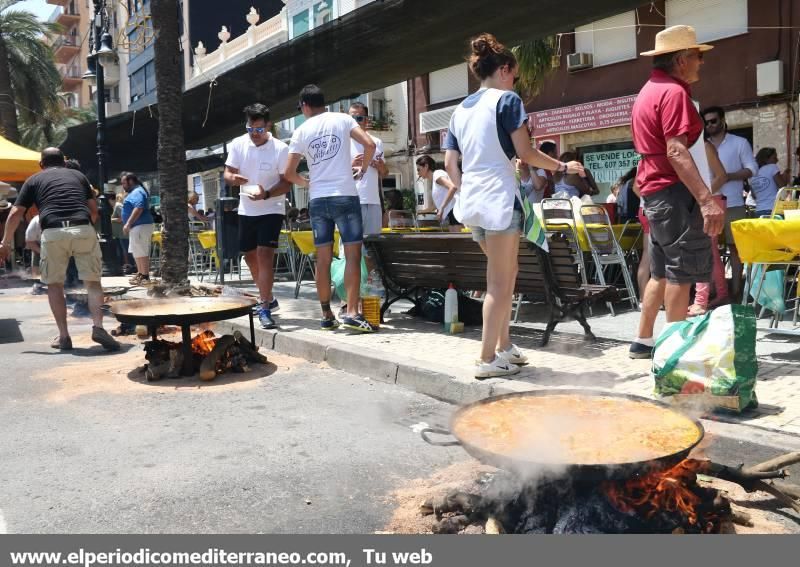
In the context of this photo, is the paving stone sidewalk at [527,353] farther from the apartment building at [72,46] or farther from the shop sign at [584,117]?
the apartment building at [72,46]

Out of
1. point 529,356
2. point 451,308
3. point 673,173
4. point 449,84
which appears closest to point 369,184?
point 451,308

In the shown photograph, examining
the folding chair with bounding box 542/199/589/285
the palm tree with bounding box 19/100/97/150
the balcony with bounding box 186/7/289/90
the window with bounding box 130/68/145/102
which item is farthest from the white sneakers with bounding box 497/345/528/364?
the window with bounding box 130/68/145/102

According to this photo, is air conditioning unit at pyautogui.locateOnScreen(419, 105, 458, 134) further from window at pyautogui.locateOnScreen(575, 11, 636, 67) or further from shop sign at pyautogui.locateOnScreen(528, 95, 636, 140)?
window at pyautogui.locateOnScreen(575, 11, 636, 67)

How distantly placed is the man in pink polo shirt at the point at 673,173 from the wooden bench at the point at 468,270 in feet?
3.51

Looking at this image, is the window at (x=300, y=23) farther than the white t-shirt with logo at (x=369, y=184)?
Yes

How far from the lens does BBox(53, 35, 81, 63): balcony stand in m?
61.3

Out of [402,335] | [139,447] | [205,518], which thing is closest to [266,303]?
[402,335]

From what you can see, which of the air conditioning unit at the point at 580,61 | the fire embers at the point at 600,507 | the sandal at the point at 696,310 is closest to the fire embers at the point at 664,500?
the fire embers at the point at 600,507

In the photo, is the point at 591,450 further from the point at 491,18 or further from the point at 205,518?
the point at 491,18

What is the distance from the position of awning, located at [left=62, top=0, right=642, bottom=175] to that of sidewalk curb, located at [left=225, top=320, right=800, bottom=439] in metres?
3.66

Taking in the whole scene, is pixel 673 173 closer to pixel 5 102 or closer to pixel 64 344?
pixel 64 344

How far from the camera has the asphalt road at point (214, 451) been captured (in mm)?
2979

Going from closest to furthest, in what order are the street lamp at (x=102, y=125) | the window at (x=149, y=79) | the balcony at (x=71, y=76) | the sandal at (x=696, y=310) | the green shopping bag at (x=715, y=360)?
1. the green shopping bag at (x=715, y=360)
2. the sandal at (x=696, y=310)
3. the street lamp at (x=102, y=125)
4. the window at (x=149, y=79)
5. the balcony at (x=71, y=76)

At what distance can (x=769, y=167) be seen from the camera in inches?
379
